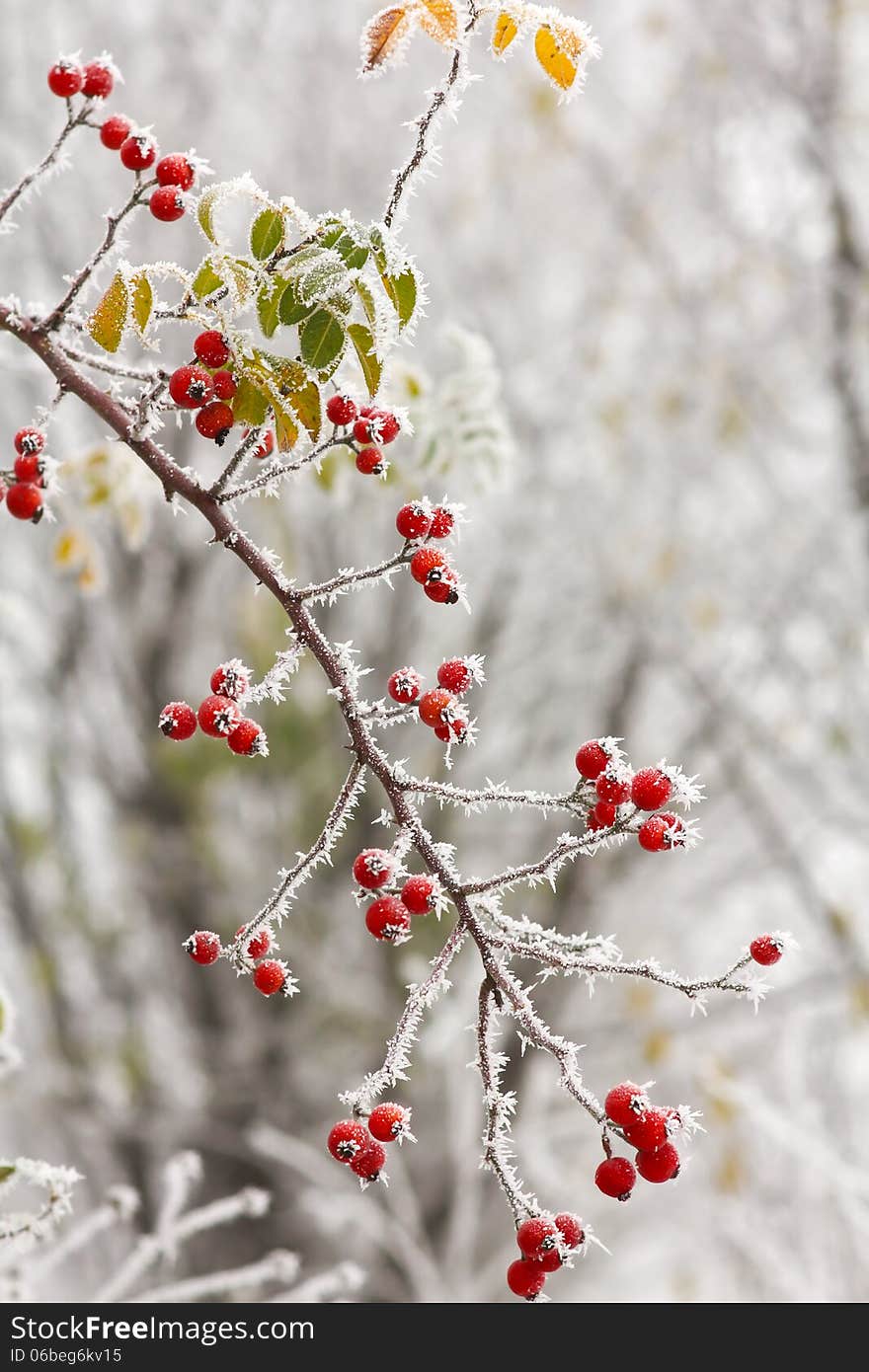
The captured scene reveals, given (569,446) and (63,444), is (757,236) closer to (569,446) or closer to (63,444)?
(569,446)

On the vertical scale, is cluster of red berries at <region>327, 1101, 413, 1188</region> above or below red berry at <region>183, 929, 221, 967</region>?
below

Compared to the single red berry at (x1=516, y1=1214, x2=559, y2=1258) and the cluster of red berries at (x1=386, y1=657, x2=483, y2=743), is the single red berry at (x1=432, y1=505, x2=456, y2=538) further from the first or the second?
the single red berry at (x1=516, y1=1214, x2=559, y2=1258)

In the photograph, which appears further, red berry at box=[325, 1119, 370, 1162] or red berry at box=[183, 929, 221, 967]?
red berry at box=[183, 929, 221, 967]

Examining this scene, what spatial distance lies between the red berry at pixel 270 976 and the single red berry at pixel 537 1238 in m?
0.38

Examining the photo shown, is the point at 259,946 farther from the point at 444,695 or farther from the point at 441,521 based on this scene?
the point at 441,521

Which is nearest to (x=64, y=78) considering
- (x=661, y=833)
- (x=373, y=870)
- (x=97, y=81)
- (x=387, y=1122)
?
(x=97, y=81)

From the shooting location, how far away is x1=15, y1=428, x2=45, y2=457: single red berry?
1.33 meters

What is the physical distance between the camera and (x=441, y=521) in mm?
1277

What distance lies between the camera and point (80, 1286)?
7.80 m

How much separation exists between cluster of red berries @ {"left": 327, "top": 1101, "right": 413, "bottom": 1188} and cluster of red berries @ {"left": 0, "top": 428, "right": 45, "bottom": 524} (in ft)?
2.69

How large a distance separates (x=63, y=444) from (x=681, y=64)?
412cm

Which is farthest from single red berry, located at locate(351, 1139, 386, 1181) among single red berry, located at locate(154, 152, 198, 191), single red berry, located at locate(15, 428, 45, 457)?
single red berry, located at locate(154, 152, 198, 191)

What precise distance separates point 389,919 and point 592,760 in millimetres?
290
